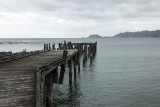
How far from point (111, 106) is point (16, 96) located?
9535 millimetres

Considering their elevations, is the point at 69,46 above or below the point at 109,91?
above

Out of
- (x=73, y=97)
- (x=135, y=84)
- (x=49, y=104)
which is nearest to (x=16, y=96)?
(x=49, y=104)

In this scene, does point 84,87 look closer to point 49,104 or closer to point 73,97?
point 73,97

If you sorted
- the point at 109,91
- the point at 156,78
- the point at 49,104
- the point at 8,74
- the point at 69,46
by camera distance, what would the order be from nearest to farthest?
the point at 8,74 → the point at 49,104 → the point at 109,91 → the point at 156,78 → the point at 69,46

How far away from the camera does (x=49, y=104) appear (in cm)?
1403

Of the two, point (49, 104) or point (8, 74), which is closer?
point (8, 74)

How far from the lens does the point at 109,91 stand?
67.7 ft

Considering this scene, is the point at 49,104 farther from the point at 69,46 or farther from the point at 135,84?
the point at 69,46

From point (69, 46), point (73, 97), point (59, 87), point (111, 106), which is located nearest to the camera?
point (111, 106)

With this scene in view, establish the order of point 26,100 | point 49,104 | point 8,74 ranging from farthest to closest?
point 49,104
point 8,74
point 26,100

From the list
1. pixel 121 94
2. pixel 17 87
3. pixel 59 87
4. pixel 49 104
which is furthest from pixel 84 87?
pixel 17 87

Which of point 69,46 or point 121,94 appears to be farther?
point 69,46

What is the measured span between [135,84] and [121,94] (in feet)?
14.3

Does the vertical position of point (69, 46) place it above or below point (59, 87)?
above
